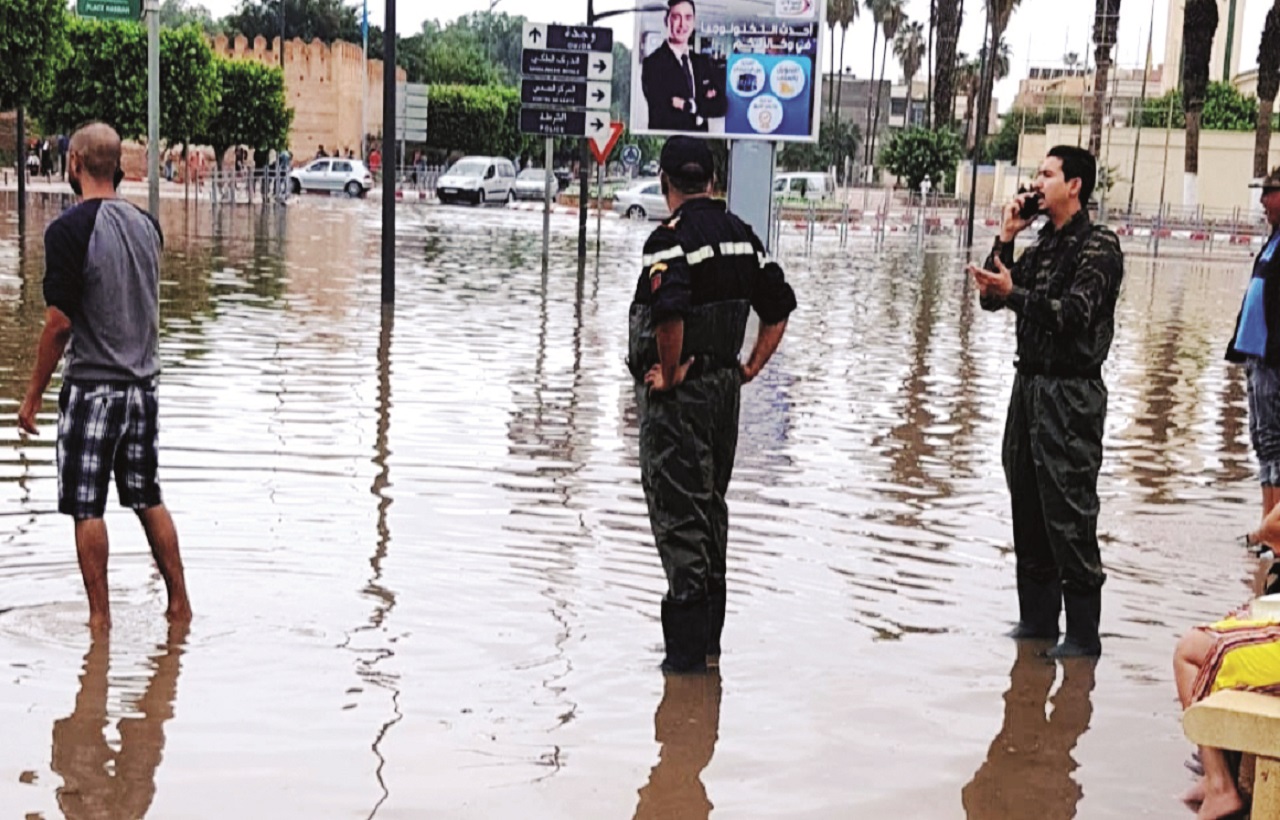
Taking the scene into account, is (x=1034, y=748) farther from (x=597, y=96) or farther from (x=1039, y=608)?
(x=597, y=96)

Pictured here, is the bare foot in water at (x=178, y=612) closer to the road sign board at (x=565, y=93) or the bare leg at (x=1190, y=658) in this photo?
the bare leg at (x=1190, y=658)

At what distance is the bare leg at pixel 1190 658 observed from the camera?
15.5ft

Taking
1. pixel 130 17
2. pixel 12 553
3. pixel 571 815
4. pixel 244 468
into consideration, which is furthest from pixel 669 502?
pixel 130 17

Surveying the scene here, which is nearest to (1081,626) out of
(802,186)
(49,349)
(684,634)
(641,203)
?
(684,634)

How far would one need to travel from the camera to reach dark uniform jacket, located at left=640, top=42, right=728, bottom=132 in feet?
78.9

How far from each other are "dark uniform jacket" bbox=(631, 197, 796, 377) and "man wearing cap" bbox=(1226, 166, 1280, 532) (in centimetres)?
277

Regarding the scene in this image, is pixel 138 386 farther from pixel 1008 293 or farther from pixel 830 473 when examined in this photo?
pixel 830 473

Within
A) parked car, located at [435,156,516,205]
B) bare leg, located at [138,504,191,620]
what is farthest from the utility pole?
parked car, located at [435,156,516,205]

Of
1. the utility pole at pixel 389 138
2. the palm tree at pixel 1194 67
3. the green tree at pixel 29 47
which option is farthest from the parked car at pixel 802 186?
the utility pole at pixel 389 138

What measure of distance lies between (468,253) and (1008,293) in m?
23.2

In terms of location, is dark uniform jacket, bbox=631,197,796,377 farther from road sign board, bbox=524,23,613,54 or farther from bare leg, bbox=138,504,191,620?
road sign board, bbox=524,23,613,54

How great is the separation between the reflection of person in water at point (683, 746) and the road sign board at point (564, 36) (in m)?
20.5

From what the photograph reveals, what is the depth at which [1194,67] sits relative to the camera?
55031 mm

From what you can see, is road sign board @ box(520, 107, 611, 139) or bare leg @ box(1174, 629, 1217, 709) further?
road sign board @ box(520, 107, 611, 139)
